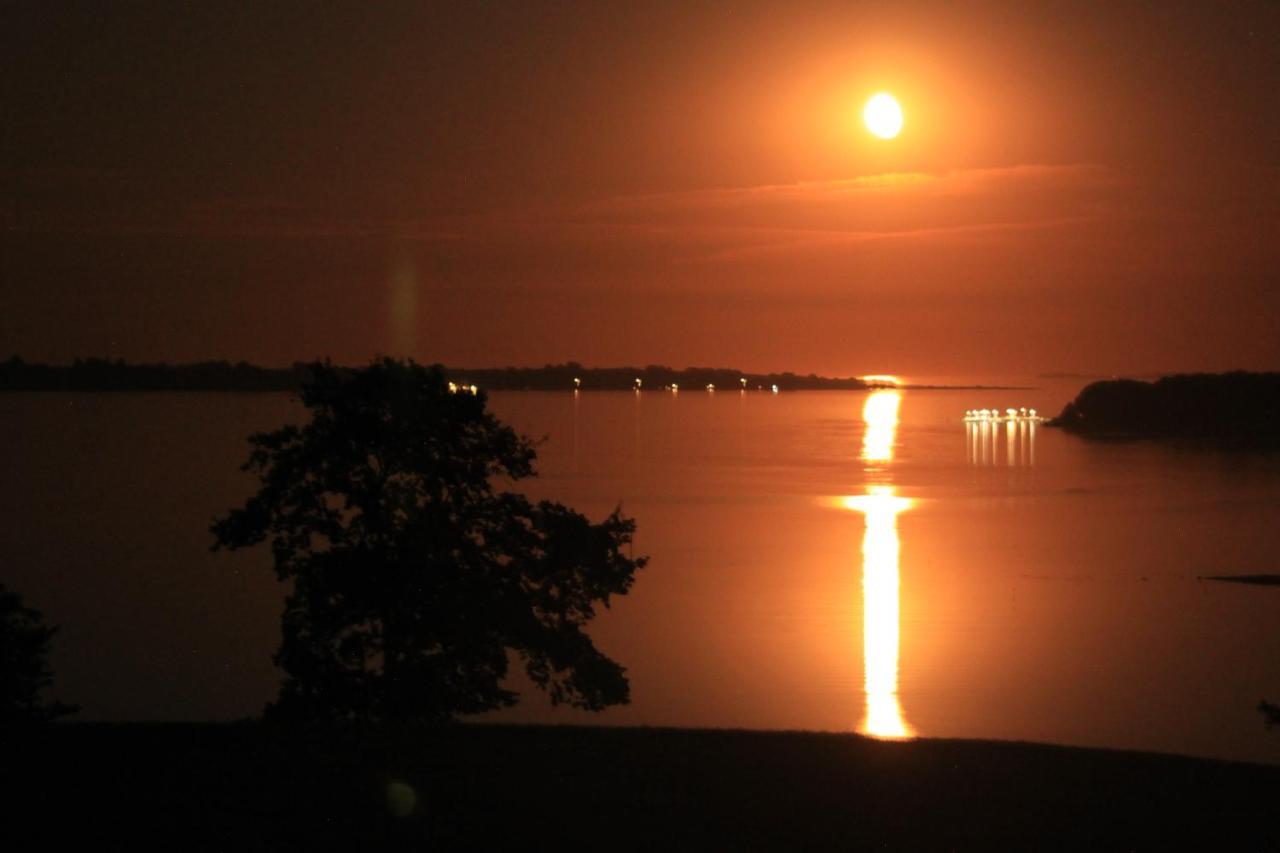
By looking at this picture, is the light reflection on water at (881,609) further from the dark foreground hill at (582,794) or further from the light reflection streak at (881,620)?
the dark foreground hill at (582,794)

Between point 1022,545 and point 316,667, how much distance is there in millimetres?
43564

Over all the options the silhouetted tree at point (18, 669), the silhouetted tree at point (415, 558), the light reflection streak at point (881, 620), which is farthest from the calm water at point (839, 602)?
the silhouetted tree at point (18, 669)

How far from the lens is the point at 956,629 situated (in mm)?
34344

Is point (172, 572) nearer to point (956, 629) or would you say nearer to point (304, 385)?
point (956, 629)

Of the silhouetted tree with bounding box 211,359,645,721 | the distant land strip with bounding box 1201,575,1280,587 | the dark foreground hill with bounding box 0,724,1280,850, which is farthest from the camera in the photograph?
the distant land strip with bounding box 1201,575,1280,587

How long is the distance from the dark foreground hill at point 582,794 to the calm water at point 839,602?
7907 millimetres

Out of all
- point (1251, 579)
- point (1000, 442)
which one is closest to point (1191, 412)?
point (1000, 442)

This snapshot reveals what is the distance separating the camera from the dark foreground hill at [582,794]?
7984mm

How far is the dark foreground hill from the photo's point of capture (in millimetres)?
7984

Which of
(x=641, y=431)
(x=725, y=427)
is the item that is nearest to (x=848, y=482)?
(x=641, y=431)

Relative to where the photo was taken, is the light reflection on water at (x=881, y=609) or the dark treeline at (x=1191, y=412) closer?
the light reflection on water at (x=881, y=609)

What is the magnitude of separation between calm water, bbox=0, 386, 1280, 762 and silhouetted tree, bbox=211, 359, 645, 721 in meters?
3.59

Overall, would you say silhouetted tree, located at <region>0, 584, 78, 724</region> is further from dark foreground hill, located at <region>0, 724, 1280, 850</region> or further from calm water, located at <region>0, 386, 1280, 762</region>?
calm water, located at <region>0, 386, 1280, 762</region>

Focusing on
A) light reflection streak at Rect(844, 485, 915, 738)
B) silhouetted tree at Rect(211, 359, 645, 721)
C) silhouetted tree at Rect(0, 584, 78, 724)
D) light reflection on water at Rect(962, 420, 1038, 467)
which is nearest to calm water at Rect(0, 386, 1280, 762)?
light reflection streak at Rect(844, 485, 915, 738)
